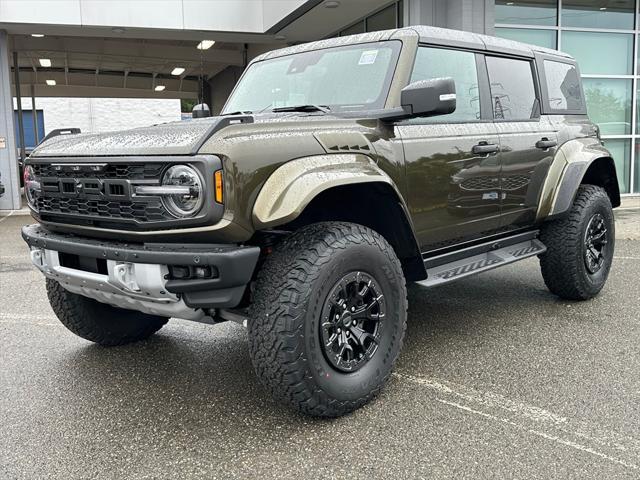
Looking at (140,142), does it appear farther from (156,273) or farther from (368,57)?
(368,57)

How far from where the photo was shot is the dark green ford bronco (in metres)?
2.74

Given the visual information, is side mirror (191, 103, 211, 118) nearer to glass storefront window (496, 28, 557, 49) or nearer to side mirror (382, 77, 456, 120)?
side mirror (382, 77, 456, 120)

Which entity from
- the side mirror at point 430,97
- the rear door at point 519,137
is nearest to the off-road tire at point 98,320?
the side mirror at point 430,97

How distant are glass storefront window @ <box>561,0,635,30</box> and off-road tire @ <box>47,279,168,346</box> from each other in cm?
1066

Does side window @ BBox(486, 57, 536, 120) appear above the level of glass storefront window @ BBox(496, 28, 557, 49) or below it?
below

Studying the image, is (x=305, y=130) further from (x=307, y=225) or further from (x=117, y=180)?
(x=117, y=180)

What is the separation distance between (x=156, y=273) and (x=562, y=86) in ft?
12.6

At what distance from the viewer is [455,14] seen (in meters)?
10.6

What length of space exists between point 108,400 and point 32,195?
3.90 ft

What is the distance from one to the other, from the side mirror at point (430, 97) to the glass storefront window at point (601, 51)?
33.2ft

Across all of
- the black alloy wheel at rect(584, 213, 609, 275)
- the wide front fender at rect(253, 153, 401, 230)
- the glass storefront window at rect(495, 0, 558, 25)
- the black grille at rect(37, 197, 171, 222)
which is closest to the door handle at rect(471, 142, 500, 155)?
the wide front fender at rect(253, 153, 401, 230)

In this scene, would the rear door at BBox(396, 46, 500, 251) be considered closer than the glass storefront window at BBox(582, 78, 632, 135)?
Yes

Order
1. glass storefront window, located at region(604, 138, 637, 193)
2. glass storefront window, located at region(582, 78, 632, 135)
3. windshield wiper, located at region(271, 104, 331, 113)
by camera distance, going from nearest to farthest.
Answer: windshield wiper, located at region(271, 104, 331, 113) < glass storefront window, located at region(582, 78, 632, 135) < glass storefront window, located at region(604, 138, 637, 193)

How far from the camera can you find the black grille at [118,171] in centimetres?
277
